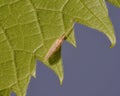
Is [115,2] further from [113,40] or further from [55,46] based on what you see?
[55,46]

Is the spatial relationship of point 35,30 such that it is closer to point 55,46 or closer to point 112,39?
point 55,46

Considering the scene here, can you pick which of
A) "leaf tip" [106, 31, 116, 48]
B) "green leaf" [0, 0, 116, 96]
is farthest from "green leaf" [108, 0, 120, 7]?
"leaf tip" [106, 31, 116, 48]

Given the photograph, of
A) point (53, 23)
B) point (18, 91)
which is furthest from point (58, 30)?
point (18, 91)

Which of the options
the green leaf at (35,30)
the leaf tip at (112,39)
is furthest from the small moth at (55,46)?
the leaf tip at (112,39)

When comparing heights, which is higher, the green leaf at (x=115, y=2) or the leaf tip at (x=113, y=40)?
the green leaf at (x=115, y=2)

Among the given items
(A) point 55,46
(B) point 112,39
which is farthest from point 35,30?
(B) point 112,39

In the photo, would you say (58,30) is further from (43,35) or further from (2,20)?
(2,20)

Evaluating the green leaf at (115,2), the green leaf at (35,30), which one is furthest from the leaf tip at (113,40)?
the green leaf at (115,2)

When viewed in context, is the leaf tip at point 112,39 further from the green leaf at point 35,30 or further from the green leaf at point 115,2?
the green leaf at point 115,2

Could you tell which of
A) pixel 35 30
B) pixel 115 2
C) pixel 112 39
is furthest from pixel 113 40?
pixel 35 30
